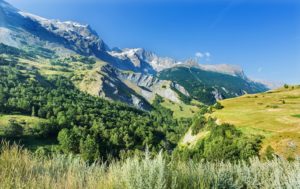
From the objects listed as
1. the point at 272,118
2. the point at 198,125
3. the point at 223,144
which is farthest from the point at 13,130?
the point at 272,118

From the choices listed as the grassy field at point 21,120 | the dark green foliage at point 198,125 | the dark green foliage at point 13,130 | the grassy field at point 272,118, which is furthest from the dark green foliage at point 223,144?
the grassy field at point 21,120

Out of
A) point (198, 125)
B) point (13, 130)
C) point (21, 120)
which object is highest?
point (198, 125)

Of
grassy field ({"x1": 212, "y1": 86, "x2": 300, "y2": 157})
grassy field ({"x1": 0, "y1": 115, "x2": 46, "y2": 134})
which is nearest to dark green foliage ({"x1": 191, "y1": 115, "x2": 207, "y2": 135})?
grassy field ({"x1": 212, "y1": 86, "x2": 300, "y2": 157})

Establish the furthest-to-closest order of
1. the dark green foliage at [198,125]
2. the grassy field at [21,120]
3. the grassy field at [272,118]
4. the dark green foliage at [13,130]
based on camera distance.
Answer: the grassy field at [21,120] < the dark green foliage at [13,130] < the dark green foliage at [198,125] < the grassy field at [272,118]

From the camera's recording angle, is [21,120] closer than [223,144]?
No

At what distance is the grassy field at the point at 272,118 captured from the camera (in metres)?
83.5

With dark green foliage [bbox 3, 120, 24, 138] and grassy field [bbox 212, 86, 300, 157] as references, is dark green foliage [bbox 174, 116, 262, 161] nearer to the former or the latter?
grassy field [bbox 212, 86, 300, 157]

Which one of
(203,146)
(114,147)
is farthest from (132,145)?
(203,146)

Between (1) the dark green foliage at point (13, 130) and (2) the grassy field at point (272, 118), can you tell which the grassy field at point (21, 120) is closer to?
(1) the dark green foliage at point (13, 130)

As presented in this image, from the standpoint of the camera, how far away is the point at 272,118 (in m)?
114

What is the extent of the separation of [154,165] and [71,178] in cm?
205

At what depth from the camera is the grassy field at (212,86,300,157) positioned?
274 ft

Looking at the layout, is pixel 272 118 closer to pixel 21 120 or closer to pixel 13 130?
pixel 13 130

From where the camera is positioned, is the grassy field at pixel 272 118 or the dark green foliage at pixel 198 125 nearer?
the grassy field at pixel 272 118
